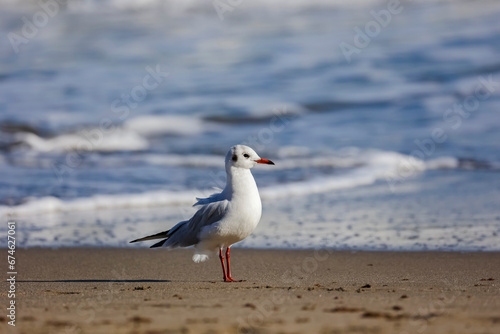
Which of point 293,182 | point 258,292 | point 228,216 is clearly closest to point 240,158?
point 228,216

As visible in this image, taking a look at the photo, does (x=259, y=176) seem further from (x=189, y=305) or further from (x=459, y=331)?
(x=459, y=331)

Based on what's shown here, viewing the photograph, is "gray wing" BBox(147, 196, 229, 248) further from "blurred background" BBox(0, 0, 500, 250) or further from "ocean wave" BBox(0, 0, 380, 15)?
"ocean wave" BBox(0, 0, 380, 15)

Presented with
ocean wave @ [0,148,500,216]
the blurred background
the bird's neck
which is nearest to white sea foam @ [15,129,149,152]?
the blurred background

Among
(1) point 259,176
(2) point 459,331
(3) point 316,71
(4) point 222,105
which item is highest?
(3) point 316,71

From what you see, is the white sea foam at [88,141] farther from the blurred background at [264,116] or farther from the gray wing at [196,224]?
the gray wing at [196,224]

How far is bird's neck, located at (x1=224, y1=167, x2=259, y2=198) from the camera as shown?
4.84 meters

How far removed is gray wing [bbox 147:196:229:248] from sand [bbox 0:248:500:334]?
0.94 ft

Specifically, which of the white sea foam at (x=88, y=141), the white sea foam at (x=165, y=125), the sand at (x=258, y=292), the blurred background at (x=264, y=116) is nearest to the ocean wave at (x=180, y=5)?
the blurred background at (x=264, y=116)

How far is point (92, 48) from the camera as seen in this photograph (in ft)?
70.1

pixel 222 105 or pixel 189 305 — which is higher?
pixel 222 105

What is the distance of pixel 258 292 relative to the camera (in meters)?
4.14

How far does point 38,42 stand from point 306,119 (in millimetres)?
10707

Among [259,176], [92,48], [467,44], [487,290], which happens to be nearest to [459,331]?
[487,290]

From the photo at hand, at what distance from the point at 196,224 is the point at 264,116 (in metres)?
11.7
